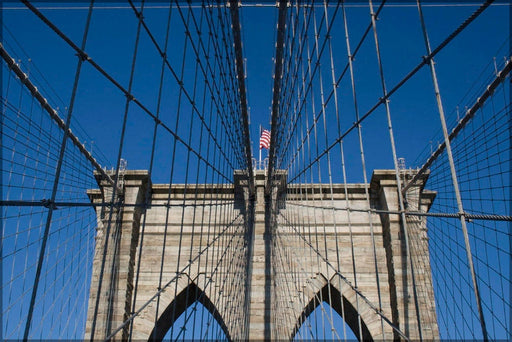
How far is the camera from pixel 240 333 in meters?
11.2

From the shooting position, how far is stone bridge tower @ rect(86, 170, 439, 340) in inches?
438

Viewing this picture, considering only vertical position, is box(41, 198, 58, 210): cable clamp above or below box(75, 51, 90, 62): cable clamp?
below

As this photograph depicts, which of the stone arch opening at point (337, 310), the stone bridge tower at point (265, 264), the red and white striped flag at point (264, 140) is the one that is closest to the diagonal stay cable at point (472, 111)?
the stone bridge tower at point (265, 264)

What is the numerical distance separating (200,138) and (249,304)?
18.0ft

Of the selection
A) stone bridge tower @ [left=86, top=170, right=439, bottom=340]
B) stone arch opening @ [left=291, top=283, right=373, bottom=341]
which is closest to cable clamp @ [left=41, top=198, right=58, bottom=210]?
stone bridge tower @ [left=86, top=170, right=439, bottom=340]

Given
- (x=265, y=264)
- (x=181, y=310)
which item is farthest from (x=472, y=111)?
(x=181, y=310)

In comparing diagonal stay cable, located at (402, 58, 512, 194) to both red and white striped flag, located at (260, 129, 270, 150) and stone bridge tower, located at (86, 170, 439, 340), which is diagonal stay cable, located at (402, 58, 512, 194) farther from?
red and white striped flag, located at (260, 129, 270, 150)

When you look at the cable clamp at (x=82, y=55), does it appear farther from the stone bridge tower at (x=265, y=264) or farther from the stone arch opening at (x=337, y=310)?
the stone arch opening at (x=337, y=310)

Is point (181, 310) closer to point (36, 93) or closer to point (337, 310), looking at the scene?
point (337, 310)

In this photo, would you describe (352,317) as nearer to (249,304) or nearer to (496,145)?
(249,304)

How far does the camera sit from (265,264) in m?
12.2

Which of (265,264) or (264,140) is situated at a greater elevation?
(264,140)

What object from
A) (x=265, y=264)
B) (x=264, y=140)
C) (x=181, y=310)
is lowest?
(x=181, y=310)

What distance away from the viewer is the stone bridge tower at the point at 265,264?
11.1 m
